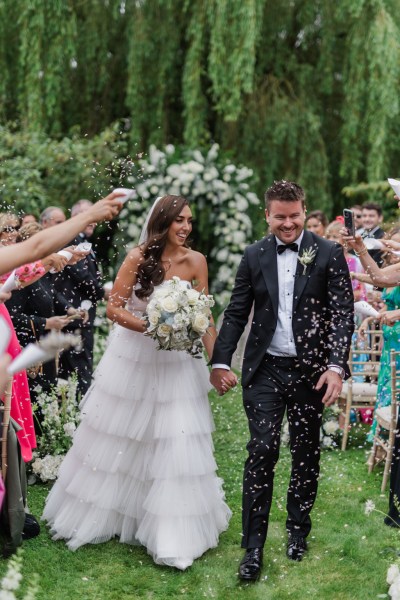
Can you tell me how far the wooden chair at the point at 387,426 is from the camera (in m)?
5.14

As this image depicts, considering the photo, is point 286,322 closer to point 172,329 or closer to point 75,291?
point 172,329

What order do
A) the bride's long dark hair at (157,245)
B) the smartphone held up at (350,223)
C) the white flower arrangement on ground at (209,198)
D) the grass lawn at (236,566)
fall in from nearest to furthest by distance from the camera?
the grass lawn at (236,566) < the smartphone held up at (350,223) < the bride's long dark hair at (157,245) < the white flower arrangement on ground at (209,198)

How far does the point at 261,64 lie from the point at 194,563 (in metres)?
8.40

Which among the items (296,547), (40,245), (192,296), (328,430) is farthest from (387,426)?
(40,245)

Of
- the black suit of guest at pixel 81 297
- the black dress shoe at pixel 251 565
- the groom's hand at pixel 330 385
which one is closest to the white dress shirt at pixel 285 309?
the groom's hand at pixel 330 385

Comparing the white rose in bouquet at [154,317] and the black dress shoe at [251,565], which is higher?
the white rose in bouquet at [154,317]

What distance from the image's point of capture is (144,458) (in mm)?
4500

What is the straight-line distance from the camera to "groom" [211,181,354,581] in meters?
4.15

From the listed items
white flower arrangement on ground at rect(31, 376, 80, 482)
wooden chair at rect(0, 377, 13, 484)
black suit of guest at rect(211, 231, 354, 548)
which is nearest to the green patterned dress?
black suit of guest at rect(211, 231, 354, 548)

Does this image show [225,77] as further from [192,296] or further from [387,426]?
[192,296]

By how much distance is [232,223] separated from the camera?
1091 centimetres

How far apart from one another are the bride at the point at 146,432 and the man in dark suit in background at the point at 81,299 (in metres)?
2.28

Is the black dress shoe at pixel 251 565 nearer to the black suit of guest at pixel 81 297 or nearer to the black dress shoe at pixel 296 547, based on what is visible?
the black dress shoe at pixel 296 547

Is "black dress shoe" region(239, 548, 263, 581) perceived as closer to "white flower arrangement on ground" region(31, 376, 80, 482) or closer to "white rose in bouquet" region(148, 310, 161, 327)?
"white rose in bouquet" region(148, 310, 161, 327)
